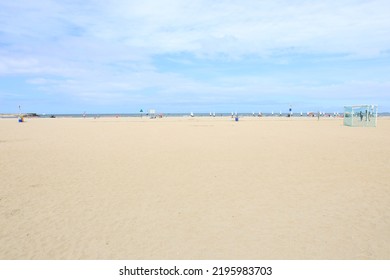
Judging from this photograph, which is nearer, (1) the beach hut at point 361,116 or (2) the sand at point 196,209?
(2) the sand at point 196,209

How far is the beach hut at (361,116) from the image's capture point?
1415 inches

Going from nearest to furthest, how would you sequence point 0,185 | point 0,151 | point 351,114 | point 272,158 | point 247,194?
point 247,194
point 0,185
point 272,158
point 0,151
point 351,114

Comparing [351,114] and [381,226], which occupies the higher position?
[351,114]

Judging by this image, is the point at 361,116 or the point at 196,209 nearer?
the point at 196,209

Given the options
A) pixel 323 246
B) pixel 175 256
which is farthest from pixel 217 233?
pixel 323 246

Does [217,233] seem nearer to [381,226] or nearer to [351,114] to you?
[381,226]

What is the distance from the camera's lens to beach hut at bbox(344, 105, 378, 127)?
3594cm

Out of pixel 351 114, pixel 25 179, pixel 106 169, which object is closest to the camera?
pixel 25 179

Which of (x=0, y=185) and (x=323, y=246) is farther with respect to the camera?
(x=0, y=185)

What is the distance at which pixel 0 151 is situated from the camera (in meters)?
15.6

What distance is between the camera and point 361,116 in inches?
1535

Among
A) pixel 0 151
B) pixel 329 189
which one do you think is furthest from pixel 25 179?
pixel 329 189

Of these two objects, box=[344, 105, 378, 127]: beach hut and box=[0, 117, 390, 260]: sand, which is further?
box=[344, 105, 378, 127]: beach hut

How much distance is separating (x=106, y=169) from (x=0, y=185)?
321cm
